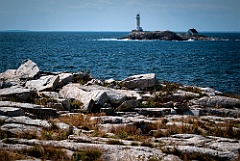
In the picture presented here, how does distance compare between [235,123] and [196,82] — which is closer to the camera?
[235,123]

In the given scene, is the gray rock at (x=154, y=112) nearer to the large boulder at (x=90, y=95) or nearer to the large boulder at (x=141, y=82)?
the large boulder at (x=90, y=95)

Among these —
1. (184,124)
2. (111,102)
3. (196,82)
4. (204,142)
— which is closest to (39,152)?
(204,142)

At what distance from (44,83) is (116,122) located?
942 cm

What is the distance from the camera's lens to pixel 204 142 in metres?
11.2

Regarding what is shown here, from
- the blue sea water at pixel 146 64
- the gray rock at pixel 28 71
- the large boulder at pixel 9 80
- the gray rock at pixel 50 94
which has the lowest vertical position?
the blue sea water at pixel 146 64

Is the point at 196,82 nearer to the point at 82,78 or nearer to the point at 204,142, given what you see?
the point at 82,78

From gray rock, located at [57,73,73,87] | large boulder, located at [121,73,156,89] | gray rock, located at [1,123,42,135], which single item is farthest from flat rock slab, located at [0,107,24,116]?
large boulder, located at [121,73,156,89]

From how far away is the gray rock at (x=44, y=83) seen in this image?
20998 millimetres

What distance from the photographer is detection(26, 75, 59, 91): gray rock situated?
20998 mm

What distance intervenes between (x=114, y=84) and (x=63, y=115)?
836 centimetres

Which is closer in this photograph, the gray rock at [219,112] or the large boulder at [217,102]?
the gray rock at [219,112]

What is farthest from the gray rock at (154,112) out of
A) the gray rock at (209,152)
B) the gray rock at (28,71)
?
the gray rock at (28,71)

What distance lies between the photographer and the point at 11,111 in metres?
14.0

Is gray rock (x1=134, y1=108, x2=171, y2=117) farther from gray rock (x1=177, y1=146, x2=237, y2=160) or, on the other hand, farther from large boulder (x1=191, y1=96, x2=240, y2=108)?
gray rock (x1=177, y1=146, x2=237, y2=160)
